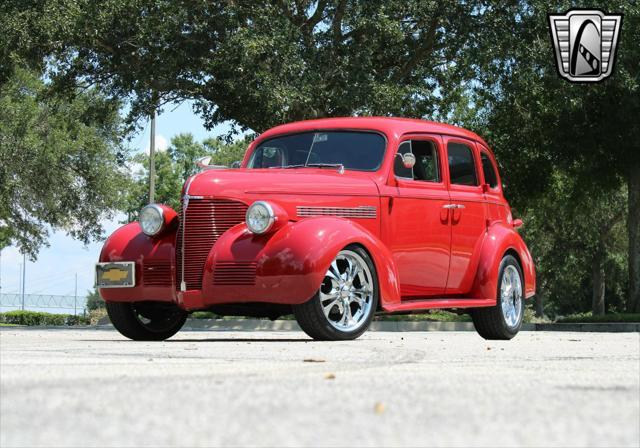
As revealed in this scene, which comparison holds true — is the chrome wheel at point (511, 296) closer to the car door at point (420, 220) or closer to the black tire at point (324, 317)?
the car door at point (420, 220)

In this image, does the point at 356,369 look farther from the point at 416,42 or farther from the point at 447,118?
the point at 447,118

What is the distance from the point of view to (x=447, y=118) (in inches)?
1111

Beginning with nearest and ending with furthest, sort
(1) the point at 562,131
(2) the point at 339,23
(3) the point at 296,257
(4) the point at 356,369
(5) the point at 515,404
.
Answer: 1. (5) the point at 515,404
2. (4) the point at 356,369
3. (3) the point at 296,257
4. (2) the point at 339,23
5. (1) the point at 562,131

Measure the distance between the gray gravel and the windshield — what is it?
3.81 metres

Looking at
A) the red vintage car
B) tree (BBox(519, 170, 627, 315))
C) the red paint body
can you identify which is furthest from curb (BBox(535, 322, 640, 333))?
the red paint body

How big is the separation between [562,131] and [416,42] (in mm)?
4782

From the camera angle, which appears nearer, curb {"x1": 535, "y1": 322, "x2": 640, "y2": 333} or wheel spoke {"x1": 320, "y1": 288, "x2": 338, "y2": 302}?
wheel spoke {"x1": 320, "y1": 288, "x2": 338, "y2": 302}

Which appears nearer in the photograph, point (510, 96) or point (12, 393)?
point (12, 393)

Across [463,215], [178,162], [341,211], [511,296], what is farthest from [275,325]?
[178,162]

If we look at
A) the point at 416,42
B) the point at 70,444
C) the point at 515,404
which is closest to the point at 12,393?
the point at 70,444

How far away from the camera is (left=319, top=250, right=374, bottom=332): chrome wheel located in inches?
363

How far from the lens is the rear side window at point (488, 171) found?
1205 centimetres

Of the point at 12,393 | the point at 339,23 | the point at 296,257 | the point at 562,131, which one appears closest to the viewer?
the point at 12,393

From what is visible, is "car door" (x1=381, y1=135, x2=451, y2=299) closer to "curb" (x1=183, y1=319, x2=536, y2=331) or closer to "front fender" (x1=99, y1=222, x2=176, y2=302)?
"front fender" (x1=99, y1=222, x2=176, y2=302)
